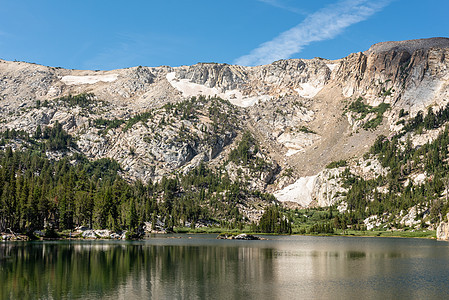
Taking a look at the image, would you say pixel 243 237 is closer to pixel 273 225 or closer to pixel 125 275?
pixel 273 225

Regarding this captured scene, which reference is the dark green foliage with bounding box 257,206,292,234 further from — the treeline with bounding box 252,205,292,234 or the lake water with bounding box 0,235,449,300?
the lake water with bounding box 0,235,449,300

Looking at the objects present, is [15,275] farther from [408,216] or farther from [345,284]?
[408,216]

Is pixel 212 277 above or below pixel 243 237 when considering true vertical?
above

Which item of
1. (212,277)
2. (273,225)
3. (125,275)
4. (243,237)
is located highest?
(125,275)

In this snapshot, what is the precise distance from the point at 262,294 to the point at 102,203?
109 meters

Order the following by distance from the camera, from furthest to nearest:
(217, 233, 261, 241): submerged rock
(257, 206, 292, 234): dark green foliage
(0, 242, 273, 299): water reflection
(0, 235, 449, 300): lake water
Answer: (257, 206, 292, 234): dark green foliage → (217, 233, 261, 241): submerged rock → (0, 235, 449, 300): lake water → (0, 242, 273, 299): water reflection

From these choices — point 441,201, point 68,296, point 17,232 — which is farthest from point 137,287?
point 441,201

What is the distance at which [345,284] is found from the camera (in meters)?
51.8

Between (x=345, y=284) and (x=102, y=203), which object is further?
(x=102, y=203)

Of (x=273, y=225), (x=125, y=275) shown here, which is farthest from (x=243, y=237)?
(x=125, y=275)

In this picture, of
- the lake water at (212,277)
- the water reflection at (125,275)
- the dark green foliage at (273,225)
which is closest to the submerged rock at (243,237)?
the dark green foliage at (273,225)

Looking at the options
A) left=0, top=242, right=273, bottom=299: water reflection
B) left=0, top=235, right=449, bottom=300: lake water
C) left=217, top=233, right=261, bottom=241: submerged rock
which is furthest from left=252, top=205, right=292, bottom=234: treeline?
left=0, top=242, right=273, bottom=299: water reflection

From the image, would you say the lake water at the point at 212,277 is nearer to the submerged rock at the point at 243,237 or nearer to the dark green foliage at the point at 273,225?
the submerged rock at the point at 243,237

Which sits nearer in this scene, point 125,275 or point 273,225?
point 125,275
